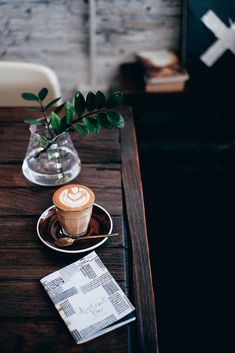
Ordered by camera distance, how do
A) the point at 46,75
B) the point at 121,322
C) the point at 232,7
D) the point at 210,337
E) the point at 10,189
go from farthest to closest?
the point at 232,7 < the point at 46,75 < the point at 210,337 < the point at 10,189 < the point at 121,322

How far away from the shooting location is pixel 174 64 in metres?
2.18

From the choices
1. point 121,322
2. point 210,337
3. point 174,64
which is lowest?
point 210,337

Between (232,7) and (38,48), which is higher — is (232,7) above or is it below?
above

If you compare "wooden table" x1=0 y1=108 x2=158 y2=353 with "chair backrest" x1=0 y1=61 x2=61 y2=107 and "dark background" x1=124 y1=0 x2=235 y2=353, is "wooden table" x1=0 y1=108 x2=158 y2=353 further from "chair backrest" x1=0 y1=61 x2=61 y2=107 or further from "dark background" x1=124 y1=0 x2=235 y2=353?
"dark background" x1=124 y1=0 x2=235 y2=353

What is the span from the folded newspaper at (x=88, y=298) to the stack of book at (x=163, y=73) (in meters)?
1.44

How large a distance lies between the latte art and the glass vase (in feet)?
0.57

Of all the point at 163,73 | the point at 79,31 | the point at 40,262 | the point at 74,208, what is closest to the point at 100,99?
the point at 74,208

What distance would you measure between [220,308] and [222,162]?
0.84 meters

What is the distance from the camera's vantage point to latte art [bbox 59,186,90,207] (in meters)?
0.90

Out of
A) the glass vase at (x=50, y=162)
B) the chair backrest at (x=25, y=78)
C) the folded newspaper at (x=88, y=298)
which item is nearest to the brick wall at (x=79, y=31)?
the chair backrest at (x=25, y=78)

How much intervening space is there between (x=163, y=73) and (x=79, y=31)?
0.54 meters

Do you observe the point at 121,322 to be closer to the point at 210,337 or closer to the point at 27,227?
the point at 27,227

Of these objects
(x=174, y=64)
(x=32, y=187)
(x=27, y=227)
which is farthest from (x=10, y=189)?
(x=174, y=64)

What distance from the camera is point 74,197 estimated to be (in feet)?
2.99
